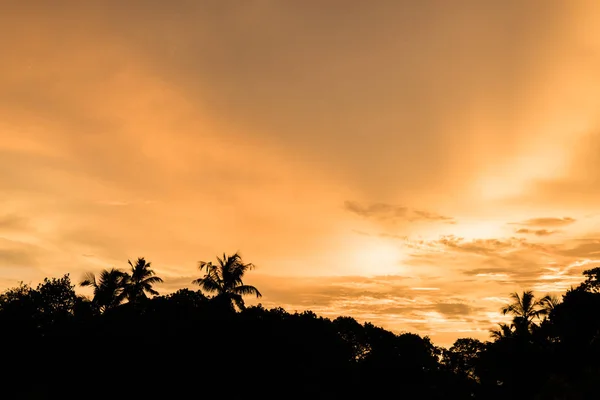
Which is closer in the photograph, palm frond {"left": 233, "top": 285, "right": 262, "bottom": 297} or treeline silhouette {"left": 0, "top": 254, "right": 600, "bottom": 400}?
treeline silhouette {"left": 0, "top": 254, "right": 600, "bottom": 400}

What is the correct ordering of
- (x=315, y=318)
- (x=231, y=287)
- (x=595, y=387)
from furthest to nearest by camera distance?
(x=315, y=318)
(x=231, y=287)
(x=595, y=387)

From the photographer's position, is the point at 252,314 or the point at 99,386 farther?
the point at 252,314

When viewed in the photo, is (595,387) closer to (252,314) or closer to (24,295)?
(252,314)

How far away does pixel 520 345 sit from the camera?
129 ft

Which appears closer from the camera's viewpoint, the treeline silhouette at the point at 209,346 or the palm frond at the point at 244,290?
the treeline silhouette at the point at 209,346

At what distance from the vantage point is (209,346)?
38.1m

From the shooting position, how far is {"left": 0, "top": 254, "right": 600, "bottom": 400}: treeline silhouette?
33.9 meters

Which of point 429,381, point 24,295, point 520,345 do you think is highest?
point 24,295

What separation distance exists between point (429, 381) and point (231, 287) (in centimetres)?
3130

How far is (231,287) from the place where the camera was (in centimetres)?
4731

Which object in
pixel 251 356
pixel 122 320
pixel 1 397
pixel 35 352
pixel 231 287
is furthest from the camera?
pixel 231 287

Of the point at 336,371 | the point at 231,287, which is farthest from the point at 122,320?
the point at 336,371

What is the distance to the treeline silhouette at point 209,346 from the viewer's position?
3388cm

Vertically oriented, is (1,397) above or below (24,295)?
below
